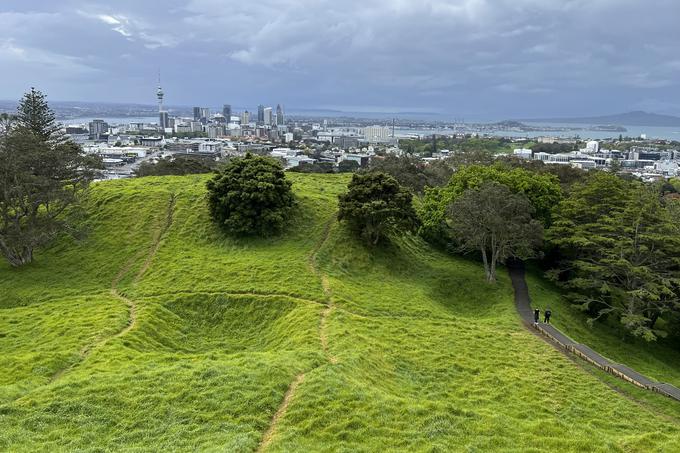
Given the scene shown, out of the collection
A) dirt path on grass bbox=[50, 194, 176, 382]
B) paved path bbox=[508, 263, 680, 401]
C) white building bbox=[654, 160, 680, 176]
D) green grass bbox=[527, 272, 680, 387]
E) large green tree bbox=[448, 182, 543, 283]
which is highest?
large green tree bbox=[448, 182, 543, 283]

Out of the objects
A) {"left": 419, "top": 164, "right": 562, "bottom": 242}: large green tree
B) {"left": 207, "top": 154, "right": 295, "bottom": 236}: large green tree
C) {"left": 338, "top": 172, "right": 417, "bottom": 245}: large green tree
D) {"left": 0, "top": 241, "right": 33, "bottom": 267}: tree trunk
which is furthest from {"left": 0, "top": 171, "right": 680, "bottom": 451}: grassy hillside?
{"left": 419, "top": 164, "right": 562, "bottom": 242}: large green tree

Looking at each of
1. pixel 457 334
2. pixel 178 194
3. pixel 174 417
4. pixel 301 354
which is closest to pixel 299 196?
pixel 178 194

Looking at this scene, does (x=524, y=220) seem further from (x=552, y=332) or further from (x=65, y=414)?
(x=65, y=414)

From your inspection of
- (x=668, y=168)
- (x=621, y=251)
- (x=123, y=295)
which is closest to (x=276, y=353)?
(x=123, y=295)

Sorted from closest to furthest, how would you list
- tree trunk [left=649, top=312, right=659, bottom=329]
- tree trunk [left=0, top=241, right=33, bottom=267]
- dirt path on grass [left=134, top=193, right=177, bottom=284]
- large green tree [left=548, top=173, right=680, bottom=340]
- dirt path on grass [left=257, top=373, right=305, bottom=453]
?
1. dirt path on grass [left=257, top=373, right=305, bottom=453]
2. large green tree [left=548, top=173, right=680, bottom=340]
3. dirt path on grass [left=134, top=193, right=177, bottom=284]
4. tree trunk [left=0, top=241, right=33, bottom=267]
5. tree trunk [left=649, top=312, right=659, bottom=329]

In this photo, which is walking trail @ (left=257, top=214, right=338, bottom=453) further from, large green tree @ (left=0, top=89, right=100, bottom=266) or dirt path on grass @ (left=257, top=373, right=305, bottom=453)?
large green tree @ (left=0, top=89, right=100, bottom=266)

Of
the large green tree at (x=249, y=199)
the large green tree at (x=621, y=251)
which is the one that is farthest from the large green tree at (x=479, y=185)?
the large green tree at (x=249, y=199)
